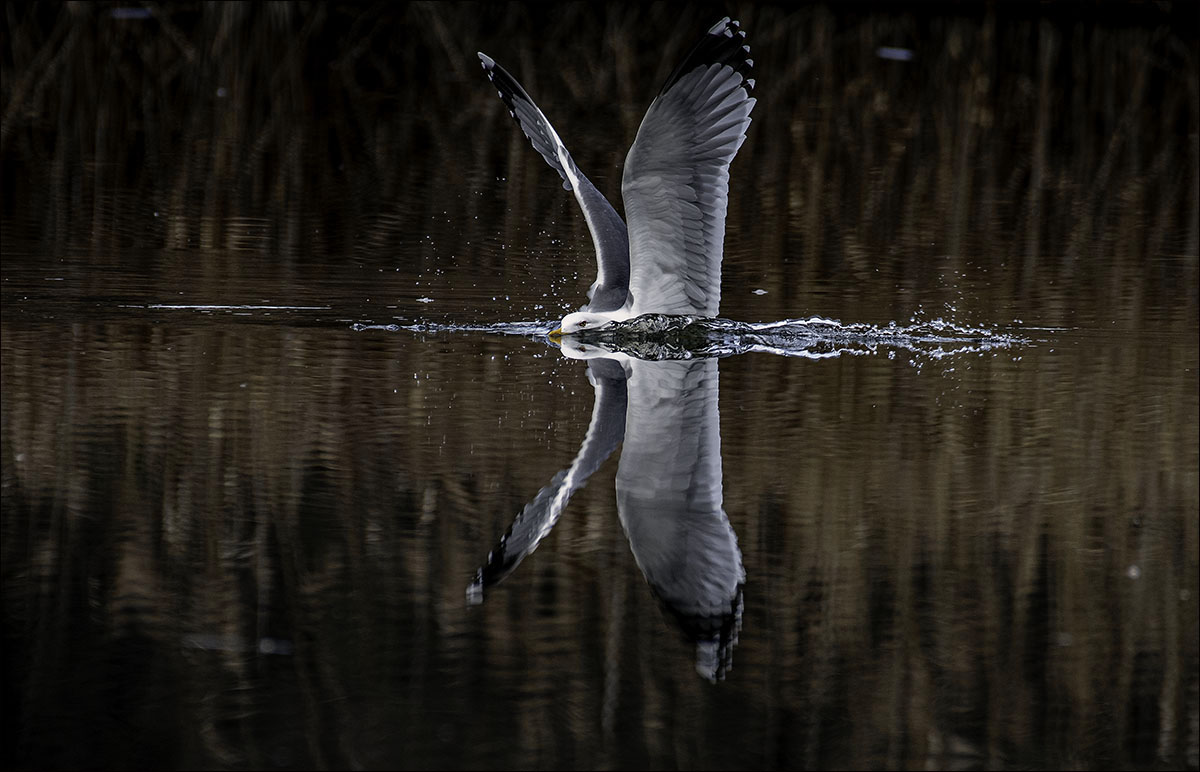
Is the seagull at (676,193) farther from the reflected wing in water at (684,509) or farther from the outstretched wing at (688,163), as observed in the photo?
the reflected wing in water at (684,509)

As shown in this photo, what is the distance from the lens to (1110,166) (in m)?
14.3

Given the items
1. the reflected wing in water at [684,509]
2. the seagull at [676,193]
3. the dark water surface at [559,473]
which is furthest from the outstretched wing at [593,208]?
the reflected wing in water at [684,509]

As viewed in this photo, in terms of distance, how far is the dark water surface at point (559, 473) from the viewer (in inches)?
160

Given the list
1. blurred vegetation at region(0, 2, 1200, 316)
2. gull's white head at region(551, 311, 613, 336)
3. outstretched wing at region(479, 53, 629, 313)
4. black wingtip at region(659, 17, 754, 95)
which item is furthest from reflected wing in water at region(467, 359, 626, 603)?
blurred vegetation at region(0, 2, 1200, 316)

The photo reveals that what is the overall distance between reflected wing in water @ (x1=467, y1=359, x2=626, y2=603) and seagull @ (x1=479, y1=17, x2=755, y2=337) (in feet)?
1.88

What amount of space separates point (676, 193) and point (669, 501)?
2.43 meters

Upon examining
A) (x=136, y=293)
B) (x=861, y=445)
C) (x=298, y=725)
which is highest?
(x=136, y=293)

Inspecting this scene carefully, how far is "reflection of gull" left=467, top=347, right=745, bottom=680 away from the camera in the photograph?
4.66 meters

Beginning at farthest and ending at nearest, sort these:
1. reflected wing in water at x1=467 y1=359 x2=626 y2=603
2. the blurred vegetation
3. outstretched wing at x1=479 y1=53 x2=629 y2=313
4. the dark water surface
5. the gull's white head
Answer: the blurred vegetation, the gull's white head, outstretched wing at x1=479 y1=53 x2=629 y2=313, reflected wing in water at x1=467 y1=359 x2=626 y2=603, the dark water surface

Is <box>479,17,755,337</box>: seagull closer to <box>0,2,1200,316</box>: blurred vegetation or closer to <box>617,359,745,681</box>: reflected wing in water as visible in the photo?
<box>617,359,745,681</box>: reflected wing in water

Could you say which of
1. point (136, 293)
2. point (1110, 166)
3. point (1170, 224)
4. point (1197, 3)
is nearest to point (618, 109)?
point (1110, 166)

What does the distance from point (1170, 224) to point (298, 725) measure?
896 cm

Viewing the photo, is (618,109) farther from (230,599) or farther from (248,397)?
(230,599)

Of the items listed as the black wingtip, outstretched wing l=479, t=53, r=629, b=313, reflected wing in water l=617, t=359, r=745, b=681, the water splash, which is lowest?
reflected wing in water l=617, t=359, r=745, b=681
